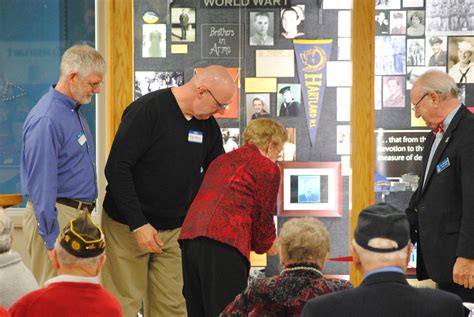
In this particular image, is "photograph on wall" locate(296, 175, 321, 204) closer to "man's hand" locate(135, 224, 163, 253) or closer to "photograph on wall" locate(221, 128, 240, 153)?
"photograph on wall" locate(221, 128, 240, 153)

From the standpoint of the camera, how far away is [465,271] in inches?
161

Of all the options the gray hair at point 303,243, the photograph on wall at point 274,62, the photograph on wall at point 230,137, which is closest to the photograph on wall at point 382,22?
the photograph on wall at point 274,62

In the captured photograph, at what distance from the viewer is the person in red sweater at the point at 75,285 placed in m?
2.82

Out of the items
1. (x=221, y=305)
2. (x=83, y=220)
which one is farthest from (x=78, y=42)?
(x=83, y=220)

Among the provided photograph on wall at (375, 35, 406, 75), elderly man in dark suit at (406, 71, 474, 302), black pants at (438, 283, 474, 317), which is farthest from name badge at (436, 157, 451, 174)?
photograph on wall at (375, 35, 406, 75)

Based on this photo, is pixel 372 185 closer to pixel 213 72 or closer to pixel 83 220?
pixel 213 72

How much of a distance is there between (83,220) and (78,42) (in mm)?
3104

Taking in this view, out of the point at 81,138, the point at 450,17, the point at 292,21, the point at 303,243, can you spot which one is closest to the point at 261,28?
the point at 292,21

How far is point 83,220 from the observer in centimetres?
297

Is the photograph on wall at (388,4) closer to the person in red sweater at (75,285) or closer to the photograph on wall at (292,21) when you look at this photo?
the photograph on wall at (292,21)

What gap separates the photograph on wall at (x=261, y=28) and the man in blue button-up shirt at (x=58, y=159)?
1.67m

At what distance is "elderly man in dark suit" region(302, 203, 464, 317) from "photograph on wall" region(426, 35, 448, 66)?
3341 mm

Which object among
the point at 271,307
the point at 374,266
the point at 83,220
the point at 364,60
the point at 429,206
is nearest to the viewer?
the point at 374,266

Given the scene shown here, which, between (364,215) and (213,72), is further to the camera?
(213,72)
